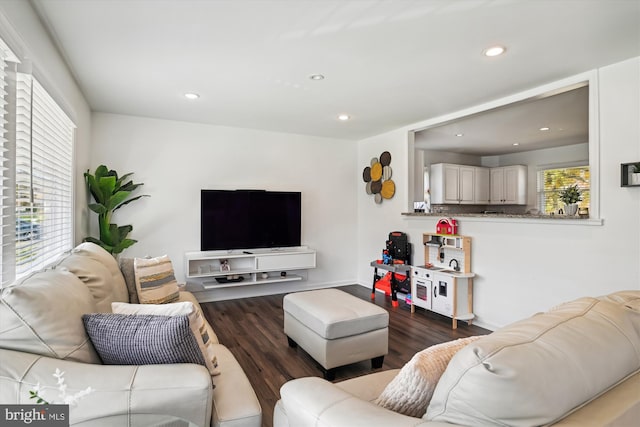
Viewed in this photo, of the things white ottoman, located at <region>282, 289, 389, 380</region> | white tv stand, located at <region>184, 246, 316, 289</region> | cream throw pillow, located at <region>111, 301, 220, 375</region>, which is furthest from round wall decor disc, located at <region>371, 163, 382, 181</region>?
cream throw pillow, located at <region>111, 301, 220, 375</region>

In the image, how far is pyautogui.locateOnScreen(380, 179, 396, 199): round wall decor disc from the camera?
197 inches

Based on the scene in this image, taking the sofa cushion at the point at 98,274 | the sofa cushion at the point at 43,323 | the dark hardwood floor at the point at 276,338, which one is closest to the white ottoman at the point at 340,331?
the dark hardwood floor at the point at 276,338

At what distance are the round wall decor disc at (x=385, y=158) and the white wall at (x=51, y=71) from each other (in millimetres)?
3742

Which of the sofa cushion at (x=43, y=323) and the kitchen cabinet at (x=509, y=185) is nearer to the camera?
the sofa cushion at (x=43, y=323)

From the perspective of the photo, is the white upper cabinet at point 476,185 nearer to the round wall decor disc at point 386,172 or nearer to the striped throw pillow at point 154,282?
the round wall decor disc at point 386,172

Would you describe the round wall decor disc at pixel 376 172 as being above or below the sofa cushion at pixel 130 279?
above

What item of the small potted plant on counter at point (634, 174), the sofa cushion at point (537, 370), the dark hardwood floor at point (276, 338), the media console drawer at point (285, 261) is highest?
the small potted plant on counter at point (634, 174)

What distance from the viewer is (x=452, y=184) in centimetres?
652

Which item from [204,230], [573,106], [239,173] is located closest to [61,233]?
[204,230]

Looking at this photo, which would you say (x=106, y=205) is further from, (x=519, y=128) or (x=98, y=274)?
(x=519, y=128)

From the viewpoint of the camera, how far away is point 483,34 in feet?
7.38

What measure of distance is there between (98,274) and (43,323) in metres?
0.86

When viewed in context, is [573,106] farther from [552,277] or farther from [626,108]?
[552,277]

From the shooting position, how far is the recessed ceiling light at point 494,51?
2436mm
